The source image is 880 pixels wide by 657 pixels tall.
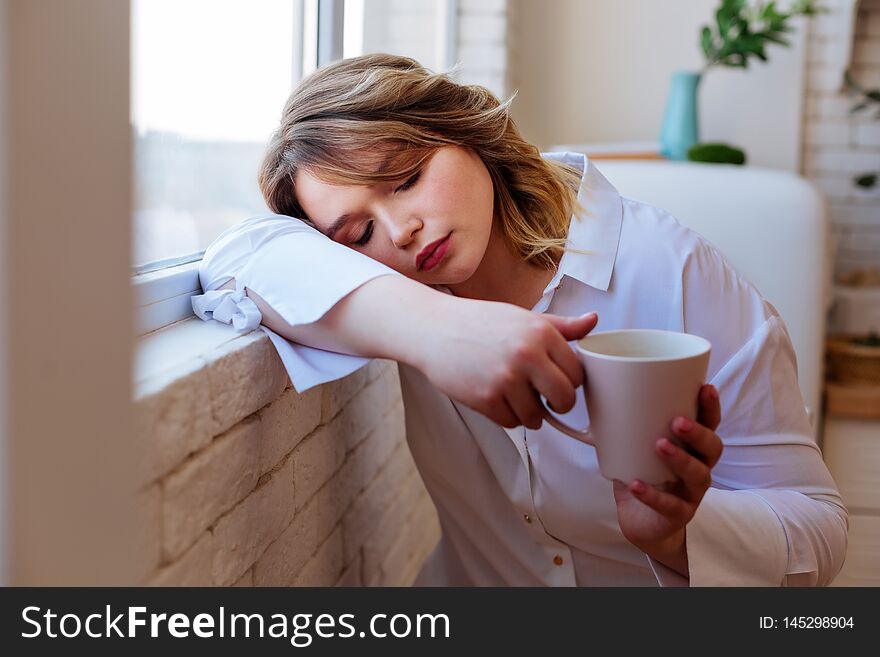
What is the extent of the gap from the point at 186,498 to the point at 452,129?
536 mm

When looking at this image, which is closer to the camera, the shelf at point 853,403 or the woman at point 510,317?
the woman at point 510,317

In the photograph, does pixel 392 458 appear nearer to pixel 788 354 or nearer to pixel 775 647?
pixel 788 354

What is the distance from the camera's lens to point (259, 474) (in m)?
0.93

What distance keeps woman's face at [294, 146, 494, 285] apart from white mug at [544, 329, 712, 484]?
0.32 m

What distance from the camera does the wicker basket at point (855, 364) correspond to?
2.37 m

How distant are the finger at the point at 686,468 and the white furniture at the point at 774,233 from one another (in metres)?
1.14

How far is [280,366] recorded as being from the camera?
959 mm

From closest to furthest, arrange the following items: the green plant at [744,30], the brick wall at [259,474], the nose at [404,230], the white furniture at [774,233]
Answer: the brick wall at [259,474], the nose at [404,230], the white furniture at [774,233], the green plant at [744,30]

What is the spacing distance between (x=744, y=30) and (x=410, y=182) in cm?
200

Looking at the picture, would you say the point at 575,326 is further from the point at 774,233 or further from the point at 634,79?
the point at 634,79

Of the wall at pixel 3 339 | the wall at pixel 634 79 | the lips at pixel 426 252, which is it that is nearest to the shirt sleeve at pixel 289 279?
the lips at pixel 426 252

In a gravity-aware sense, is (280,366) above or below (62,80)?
below

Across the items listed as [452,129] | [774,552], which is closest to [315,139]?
[452,129]

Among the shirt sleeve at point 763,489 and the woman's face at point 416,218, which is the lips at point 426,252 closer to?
the woman's face at point 416,218
